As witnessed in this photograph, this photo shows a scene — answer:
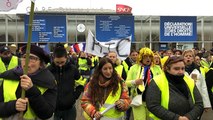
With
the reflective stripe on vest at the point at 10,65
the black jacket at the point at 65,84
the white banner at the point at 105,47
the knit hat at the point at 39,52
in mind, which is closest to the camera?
the knit hat at the point at 39,52

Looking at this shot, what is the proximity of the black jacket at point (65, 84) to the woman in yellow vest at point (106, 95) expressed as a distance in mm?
799

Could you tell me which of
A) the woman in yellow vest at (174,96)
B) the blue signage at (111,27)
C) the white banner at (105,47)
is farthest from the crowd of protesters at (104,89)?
the blue signage at (111,27)

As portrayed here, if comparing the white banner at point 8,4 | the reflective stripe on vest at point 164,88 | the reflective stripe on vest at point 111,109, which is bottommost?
the reflective stripe on vest at point 111,109

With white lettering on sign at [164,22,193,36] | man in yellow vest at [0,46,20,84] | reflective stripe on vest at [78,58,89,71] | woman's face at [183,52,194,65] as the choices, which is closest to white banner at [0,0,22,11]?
woman's face at [183,52,194,65]

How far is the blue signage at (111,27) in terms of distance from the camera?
2017 centimetres

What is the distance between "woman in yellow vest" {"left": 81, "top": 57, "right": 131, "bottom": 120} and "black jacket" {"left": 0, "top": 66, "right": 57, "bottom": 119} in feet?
3.59

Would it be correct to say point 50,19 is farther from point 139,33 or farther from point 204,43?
point 204,43

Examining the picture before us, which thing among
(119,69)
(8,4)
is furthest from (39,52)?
(119,69)

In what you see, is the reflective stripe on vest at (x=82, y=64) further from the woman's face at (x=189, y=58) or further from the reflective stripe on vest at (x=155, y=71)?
the reflective stripe on vest at (x=155, y=71)

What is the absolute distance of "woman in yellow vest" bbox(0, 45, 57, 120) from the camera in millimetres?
3030

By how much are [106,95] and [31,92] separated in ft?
5.09

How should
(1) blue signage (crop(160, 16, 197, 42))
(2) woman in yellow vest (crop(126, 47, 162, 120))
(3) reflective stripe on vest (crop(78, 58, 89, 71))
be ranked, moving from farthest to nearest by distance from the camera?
(1) blue signage (crop(160, 16, 197, 42))
(3) reflective stripe on vest (crop(78, 58, 89, 71))
(2) woman in yellow vest (crop(126, 47, 162, 120))

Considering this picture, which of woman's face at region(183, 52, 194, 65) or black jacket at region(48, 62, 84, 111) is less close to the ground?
woman's face at region(183, 52, 194, 65)

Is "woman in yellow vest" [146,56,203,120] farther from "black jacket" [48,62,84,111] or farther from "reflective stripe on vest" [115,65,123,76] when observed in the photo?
"reflective stripe on vest" [115,65,123,76]
